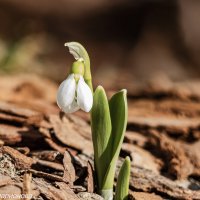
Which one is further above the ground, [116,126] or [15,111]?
A: [15,111]

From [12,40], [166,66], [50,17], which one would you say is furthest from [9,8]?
[166,66]

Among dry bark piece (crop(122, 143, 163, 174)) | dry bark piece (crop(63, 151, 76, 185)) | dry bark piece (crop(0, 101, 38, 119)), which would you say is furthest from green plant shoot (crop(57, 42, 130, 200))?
dry bark piece (crop(0, 101, 38, 119))

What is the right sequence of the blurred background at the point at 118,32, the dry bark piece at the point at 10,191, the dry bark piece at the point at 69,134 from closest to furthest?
the dry bark piece at the point at 10,191, the dry bark piece at the point at 69,134, the blurred background at the point at 118,32

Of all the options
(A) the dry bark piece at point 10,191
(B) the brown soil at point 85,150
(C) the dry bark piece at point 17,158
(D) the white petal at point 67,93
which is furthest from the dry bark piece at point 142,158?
(A) the dry bark piece at point 10,191

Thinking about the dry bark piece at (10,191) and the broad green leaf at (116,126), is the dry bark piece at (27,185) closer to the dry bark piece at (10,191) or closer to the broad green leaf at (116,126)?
the dry bark piece at (10,191)

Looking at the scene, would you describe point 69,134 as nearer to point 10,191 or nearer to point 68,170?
point 68,170

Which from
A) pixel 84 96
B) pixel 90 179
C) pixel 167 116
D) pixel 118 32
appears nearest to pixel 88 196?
pixel 90 179

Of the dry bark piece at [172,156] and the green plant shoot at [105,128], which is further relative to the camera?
the dry bark piece at [172,156]
